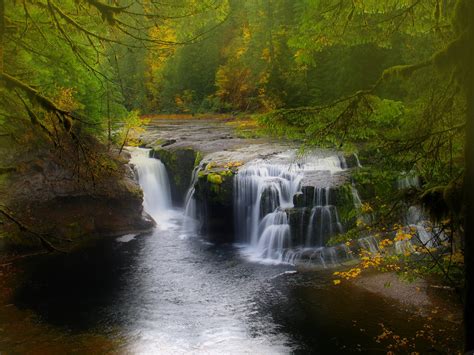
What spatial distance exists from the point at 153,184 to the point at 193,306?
13762 mm

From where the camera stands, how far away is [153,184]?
26.6 m

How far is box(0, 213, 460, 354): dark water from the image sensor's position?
11.7 meters

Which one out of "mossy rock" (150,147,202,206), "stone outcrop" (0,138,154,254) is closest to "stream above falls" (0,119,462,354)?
"stone outcrop" (0,138,154,254)

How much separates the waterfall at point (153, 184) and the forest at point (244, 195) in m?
0.09

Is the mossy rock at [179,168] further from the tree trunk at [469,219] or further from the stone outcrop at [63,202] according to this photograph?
the tree trunk at [469,219]

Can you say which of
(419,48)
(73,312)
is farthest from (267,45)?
(73,312)

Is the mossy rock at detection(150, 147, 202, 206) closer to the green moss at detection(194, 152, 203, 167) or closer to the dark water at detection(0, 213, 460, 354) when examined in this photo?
the green moss at detection(194, 152, 203, 167)

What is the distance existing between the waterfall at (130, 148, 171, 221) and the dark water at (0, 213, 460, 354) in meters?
7.37

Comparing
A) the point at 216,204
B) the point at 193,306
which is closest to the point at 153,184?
the point at 216,204

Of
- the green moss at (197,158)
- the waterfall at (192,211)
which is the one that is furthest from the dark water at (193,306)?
the green moss at (197,158)

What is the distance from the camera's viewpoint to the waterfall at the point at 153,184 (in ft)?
85.5

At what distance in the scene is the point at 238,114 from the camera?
148 ft

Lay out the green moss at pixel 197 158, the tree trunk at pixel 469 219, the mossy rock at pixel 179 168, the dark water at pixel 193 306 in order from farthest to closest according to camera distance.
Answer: the mossy rock at pixel 179 168 → the green moss at pixel 197 158 → the dark water at pixel 193 306 → the tree trunk at pixel 469 219

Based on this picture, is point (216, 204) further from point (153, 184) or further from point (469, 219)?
point (469, 219)
